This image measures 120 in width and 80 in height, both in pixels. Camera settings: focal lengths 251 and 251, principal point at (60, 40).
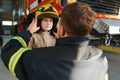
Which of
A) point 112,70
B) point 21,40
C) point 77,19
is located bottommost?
point 112,70

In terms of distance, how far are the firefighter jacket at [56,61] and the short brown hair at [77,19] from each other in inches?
1.7

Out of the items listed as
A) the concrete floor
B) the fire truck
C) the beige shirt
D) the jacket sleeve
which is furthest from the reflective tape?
the fire truck

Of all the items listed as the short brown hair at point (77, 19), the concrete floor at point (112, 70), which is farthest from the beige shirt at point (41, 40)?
the concrete floor at point (112, 70)

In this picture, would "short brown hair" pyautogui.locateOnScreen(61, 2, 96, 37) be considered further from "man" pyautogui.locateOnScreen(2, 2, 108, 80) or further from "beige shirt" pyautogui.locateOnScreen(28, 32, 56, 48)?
"beige shirt" pyautogui.locateOnScreen(28, 32, 56, 48)

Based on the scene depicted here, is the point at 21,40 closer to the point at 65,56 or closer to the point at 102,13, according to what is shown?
the point at 65,56

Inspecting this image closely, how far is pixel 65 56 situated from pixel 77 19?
20 centimetres

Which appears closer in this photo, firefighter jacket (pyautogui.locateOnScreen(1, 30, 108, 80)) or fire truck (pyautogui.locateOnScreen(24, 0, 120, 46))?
firefighter jacket (pyautogui.locateOnScreen(1, 30, 108, 80))

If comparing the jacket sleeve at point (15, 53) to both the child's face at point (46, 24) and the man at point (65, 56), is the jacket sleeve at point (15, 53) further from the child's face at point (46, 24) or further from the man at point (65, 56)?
the child's face at point (46, 24)

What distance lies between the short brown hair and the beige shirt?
32.4 inches

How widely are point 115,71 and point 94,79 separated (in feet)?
10.4

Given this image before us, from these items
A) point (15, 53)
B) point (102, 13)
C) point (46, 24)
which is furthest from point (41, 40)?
point (102, 13)

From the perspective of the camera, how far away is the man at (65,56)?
4.21ft

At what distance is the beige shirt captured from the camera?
2.14m

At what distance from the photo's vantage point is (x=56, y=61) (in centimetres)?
129
